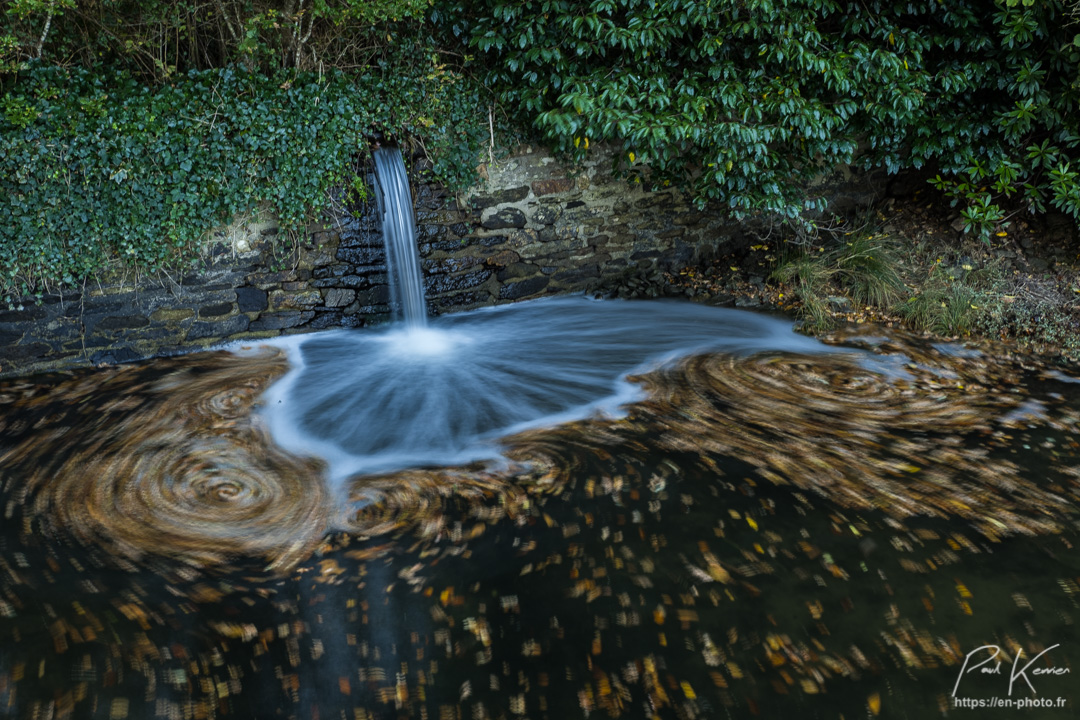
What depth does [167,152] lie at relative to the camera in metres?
5.66

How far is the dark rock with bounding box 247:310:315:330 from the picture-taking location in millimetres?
6570

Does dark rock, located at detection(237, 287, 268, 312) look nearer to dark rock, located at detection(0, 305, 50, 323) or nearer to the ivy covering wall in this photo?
the ivy covering wall

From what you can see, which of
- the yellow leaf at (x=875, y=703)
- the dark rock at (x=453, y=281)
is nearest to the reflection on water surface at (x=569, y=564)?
the yellow leaf at (x=875, y=703)

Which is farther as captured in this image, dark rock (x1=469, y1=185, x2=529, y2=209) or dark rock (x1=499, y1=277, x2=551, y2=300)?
dark rock (x1=499, y1=277, x2=551, y2=300)

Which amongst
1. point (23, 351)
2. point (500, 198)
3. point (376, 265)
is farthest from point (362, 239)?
point (23, 351)

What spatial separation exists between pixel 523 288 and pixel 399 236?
151 cm

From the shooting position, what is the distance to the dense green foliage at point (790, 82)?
20.4ft

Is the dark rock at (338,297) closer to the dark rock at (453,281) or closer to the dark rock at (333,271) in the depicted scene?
the dark rock at (333,271)

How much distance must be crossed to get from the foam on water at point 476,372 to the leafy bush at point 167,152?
1.50 m

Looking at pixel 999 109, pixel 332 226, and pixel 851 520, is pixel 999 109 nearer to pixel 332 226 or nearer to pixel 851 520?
pixel 851 520

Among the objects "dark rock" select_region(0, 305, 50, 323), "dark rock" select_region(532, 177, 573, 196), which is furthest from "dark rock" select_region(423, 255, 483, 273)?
"dark rock" select_region(0, 305, 50, 323)

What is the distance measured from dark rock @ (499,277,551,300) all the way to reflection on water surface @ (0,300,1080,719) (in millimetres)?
2794

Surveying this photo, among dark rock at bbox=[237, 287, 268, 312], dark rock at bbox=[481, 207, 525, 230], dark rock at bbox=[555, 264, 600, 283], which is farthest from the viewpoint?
dark rock at bbox=[555, 264, 600, 283]

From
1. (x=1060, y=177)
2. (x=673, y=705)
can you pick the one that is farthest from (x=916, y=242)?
(x=673, y=705)
